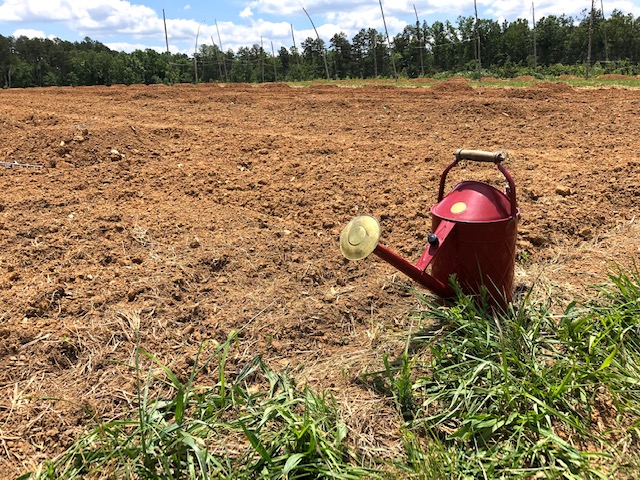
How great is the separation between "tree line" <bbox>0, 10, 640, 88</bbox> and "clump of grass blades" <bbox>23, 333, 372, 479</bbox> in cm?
3477

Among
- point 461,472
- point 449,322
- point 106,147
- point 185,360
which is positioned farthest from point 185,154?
point 461,472

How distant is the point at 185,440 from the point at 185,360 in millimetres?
550

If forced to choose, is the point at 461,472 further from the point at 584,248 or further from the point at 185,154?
the point at 185,154

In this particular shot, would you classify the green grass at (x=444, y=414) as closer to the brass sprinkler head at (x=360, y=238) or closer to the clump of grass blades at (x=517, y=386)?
the clump of grass blades at (x=517, y=386)

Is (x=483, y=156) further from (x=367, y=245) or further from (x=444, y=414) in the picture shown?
(x=444, y=414)

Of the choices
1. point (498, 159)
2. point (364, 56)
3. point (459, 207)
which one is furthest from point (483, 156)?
point (364, 56)

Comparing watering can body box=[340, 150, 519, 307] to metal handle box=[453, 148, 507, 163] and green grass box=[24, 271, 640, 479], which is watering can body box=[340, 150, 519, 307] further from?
green grass box=[24, 271, 640, 479]

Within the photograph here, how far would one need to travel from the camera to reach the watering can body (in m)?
2.01

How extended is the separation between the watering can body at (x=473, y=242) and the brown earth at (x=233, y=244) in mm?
359

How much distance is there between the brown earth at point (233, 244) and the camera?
2018 millimetres

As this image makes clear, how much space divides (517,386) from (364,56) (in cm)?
4435

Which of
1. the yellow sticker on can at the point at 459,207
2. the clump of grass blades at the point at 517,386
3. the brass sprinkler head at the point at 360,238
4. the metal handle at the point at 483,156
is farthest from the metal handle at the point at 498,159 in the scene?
the brass sprinkler head at the point at 360,238

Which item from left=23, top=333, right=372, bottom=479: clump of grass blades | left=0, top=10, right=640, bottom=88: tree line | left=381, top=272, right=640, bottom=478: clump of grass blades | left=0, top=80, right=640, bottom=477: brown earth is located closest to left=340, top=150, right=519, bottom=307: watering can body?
left=381, top=272, right=640, bottom=478: clump of grass blades

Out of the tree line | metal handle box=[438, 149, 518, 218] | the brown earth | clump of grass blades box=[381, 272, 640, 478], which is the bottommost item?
clump of grass blades box=[381, 272, 640, 478]
